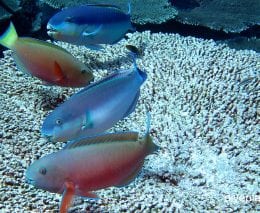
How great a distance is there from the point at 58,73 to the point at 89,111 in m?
0.50

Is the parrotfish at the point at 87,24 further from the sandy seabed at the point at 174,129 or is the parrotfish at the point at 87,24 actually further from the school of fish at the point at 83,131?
the sandy seabed at the point at 174,129

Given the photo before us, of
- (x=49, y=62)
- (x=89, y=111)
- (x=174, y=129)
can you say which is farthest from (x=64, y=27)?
(x=174, y=129)

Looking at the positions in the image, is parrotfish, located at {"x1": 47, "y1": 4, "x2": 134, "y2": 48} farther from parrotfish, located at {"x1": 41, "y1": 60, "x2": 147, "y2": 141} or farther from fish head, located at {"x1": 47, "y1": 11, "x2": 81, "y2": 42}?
parrotfish, located at {"x1": 41, "y1": 60, "x2": 147, "y2": 141}

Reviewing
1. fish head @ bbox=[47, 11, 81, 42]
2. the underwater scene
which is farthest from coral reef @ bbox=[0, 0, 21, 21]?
fish head @ bbox=[47, 11, 81, 42]

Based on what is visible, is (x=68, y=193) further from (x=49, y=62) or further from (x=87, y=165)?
(x=49, y=62)

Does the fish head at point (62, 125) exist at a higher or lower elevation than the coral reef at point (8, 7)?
lower

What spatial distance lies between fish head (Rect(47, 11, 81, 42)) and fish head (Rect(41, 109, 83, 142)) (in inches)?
35.0

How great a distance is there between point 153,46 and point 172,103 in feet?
2.97

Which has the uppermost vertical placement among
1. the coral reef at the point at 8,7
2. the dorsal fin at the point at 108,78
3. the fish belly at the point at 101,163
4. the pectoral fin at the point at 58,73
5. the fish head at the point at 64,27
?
the coral reef at the point at 8,7

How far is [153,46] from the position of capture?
139 inches

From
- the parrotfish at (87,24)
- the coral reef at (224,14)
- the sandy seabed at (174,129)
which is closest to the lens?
the sandy seabed at (174,129)

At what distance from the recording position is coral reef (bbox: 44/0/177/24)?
4.25 m

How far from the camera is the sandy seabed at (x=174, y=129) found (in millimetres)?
1932

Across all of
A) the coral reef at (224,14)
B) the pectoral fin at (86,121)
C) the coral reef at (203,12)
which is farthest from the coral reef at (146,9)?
the pectoral fin at (86,121)
